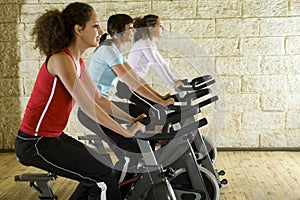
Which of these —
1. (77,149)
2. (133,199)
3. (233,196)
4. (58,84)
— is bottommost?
(233,196)

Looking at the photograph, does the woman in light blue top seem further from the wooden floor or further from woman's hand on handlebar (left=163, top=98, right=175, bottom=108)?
the wooden floor

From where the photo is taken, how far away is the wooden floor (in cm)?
365


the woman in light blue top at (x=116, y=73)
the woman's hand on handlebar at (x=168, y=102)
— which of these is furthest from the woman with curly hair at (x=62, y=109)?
the woman's hand on handlebar at (x=168, y=102)

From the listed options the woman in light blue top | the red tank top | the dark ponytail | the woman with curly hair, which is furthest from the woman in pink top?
the red tank top

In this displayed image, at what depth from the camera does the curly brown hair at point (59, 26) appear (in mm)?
2271

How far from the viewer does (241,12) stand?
4.97m

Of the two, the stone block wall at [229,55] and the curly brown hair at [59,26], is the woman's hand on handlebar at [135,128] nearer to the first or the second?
the curly brown hair at [59,26]

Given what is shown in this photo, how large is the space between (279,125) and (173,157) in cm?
243

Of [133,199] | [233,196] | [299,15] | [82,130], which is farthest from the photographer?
[82,130]

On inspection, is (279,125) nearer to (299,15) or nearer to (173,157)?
(299,15)

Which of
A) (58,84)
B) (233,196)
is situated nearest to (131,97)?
(233,196)

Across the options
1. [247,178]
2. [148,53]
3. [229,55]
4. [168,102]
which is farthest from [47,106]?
[229,55]

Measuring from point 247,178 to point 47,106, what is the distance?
2.35 meters

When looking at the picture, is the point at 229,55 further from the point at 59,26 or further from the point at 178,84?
the point at 59,26
